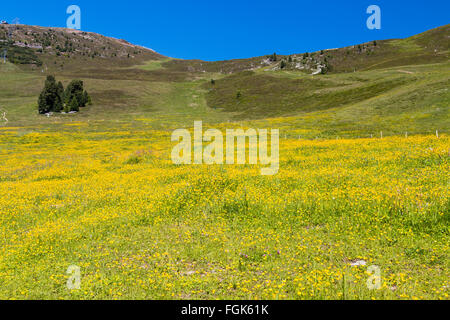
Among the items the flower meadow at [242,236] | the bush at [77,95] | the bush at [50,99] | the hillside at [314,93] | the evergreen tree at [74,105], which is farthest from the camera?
the bush at [77,95]

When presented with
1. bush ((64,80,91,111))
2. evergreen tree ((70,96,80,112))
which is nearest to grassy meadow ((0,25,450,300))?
evergreen tree ((70,96,80,112))

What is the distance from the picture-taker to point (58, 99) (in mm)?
105125

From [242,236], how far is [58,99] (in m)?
119

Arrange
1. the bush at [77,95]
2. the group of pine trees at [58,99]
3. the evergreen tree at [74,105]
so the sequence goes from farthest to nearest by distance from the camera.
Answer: the bush at [77,95] → the evergreen tree at [74,105] → the group of pine trees at [58,99]

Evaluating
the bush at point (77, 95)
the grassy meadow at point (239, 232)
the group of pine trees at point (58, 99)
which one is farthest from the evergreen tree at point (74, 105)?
the grassy meadow at point (239, 232)

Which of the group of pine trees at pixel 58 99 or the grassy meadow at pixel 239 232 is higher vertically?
the group of pine trees at pixel 58 99

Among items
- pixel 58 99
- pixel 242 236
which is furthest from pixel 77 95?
pixel 242 236

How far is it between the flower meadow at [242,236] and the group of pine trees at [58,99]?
337 feet

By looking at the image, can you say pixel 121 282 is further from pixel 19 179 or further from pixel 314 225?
pixel 19 179

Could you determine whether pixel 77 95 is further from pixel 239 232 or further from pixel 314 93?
pixel 239 232

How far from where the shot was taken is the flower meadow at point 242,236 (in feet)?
21.3

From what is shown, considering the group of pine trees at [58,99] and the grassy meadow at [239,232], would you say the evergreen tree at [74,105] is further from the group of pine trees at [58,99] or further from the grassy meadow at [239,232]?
the grassy meadow at [239,232]

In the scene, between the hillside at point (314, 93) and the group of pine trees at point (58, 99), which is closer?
the hillside at point (314, 93)

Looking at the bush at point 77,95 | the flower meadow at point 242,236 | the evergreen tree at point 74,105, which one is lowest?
the flower meadow at point 242,236
